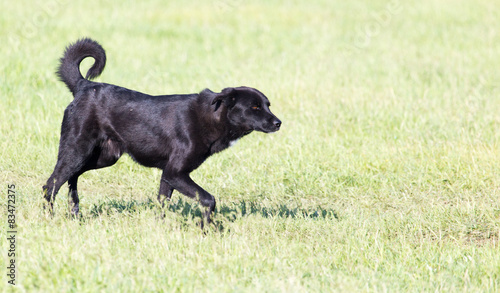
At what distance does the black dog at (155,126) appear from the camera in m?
5.11

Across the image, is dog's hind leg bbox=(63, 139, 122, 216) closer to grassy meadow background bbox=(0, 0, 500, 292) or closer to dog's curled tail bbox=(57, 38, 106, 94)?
grassy meadow background bbox=(0, 0, 500, 292)

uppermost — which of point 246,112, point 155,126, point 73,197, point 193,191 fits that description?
point 246,112

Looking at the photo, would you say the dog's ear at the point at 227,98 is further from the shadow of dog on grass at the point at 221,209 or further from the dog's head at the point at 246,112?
the shadow of dog on grass at the point at 221,209

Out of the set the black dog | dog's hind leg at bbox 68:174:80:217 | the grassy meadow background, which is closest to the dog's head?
the black dog

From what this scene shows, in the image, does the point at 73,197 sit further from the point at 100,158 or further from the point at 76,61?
the point at 76,61

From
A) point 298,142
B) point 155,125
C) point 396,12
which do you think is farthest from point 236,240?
point 396,12

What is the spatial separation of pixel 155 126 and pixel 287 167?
2.04 metres

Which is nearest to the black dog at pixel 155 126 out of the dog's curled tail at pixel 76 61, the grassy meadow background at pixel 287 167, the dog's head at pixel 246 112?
the dog's head at pixel 246 112

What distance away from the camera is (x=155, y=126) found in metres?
5.18

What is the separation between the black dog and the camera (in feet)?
16.8

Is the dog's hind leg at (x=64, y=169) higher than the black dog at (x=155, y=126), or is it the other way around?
the black dog at (x=155, y=126)

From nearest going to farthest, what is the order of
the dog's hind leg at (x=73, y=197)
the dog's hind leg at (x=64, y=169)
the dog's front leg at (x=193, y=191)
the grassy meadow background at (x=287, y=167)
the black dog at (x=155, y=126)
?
the grassy meadow background at (x=287, y=167), the dog's front leg at (x=193, y=191), the black dog at (x=155, y=126), the dog's hind leg at (x=64, y=169), the dog's hind leg at (x=73, y=197)

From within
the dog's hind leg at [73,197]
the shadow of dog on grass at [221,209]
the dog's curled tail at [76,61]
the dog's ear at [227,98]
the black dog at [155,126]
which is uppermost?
the dog's curled tail at [76,61]

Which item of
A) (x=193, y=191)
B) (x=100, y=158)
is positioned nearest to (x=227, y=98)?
(x=193, y=191)
